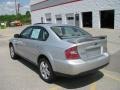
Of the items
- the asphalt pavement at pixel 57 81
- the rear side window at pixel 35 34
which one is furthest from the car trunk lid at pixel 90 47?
the rear side window at pixel 35 34

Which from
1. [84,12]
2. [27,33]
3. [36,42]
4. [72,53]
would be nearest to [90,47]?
[72,53]

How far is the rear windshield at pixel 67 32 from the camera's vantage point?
6.13 meters

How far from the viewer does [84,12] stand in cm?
2462

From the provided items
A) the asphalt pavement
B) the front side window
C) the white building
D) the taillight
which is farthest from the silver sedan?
the white building

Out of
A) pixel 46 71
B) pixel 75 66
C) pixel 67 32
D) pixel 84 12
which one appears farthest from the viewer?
pixel 84 12

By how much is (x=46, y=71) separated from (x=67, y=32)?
1.28 m

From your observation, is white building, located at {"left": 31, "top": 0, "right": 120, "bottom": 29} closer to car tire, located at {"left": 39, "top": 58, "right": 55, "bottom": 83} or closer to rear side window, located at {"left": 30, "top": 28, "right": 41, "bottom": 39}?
rear side window, located at {"left": 30, "top": 28, "right": 41, "bottom": 39}

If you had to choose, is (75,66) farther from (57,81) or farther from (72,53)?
(57,81)

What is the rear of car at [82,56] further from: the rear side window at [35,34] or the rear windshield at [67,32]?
the rear side window at [35,34]

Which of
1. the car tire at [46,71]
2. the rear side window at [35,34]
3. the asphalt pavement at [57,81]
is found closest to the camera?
the asphalt pavement at [57,81]

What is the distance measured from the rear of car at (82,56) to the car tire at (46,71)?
1.30 feet

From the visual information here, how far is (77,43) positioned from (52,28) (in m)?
1.30

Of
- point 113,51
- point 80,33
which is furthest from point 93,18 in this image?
point 80,33

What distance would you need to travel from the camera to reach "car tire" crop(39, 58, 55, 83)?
5.89 metres
